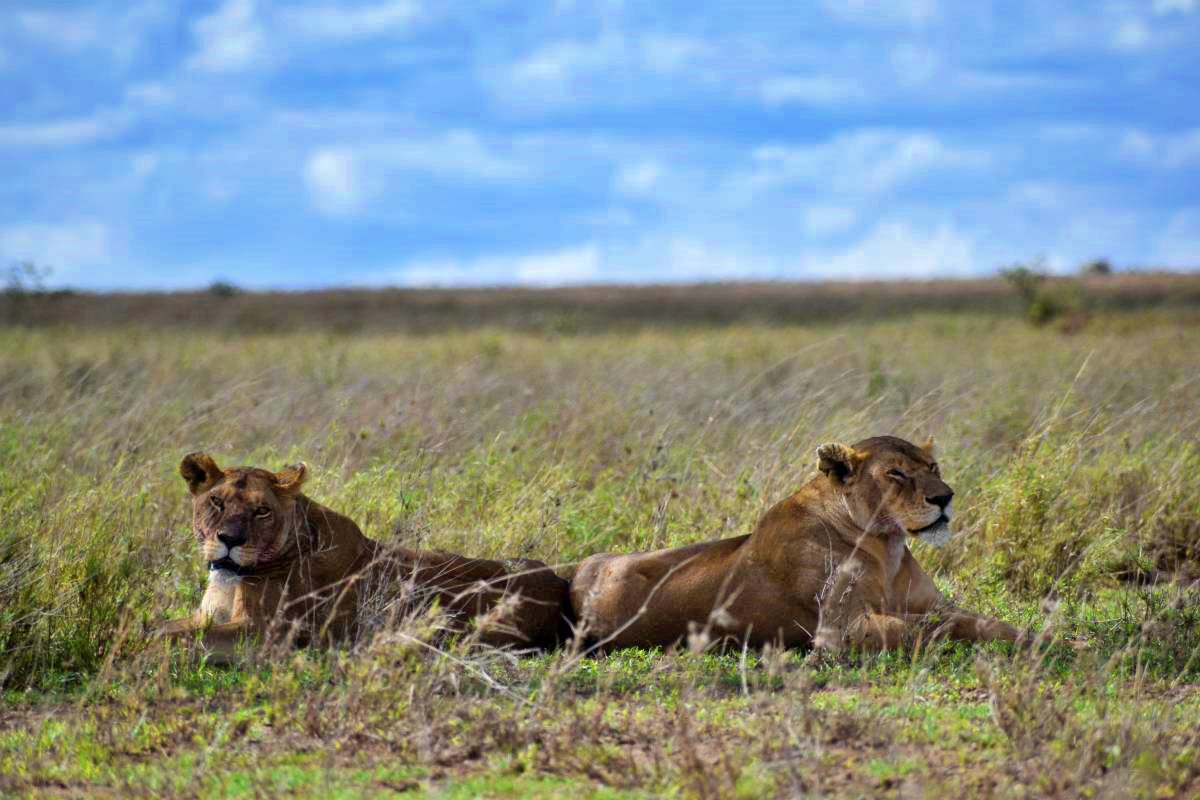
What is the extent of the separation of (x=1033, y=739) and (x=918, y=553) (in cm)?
396

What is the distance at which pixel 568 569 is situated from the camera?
7977 millimetres

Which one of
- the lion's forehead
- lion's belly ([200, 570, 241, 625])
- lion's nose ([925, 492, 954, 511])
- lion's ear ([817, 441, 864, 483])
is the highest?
lion's ear ([817, 441, 864, 483])

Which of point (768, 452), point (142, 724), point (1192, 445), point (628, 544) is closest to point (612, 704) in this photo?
point (142, 724)

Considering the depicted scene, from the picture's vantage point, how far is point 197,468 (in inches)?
270

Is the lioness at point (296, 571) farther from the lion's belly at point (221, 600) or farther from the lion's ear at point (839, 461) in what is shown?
the lion's ear at point (839, 461)

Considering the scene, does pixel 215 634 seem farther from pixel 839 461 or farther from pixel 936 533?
pixel 936 533

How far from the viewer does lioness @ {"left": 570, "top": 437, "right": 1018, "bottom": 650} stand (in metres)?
6.68

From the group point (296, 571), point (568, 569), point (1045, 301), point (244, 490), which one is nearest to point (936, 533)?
point (568, 569)

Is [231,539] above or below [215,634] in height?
above

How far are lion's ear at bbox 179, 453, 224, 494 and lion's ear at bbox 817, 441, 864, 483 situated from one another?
298cm

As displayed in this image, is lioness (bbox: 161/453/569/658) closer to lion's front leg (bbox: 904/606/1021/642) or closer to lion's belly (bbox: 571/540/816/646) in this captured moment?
lion's belly (bbox: 571/540/816/646)

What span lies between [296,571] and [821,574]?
2560mm

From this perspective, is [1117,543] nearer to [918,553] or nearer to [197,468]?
[918,553]

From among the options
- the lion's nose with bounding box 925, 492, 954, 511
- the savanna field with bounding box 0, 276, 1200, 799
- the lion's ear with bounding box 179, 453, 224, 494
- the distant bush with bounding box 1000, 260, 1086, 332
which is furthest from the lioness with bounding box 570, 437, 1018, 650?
the distant bush with bounding box 1000, 260, 1086, 332
